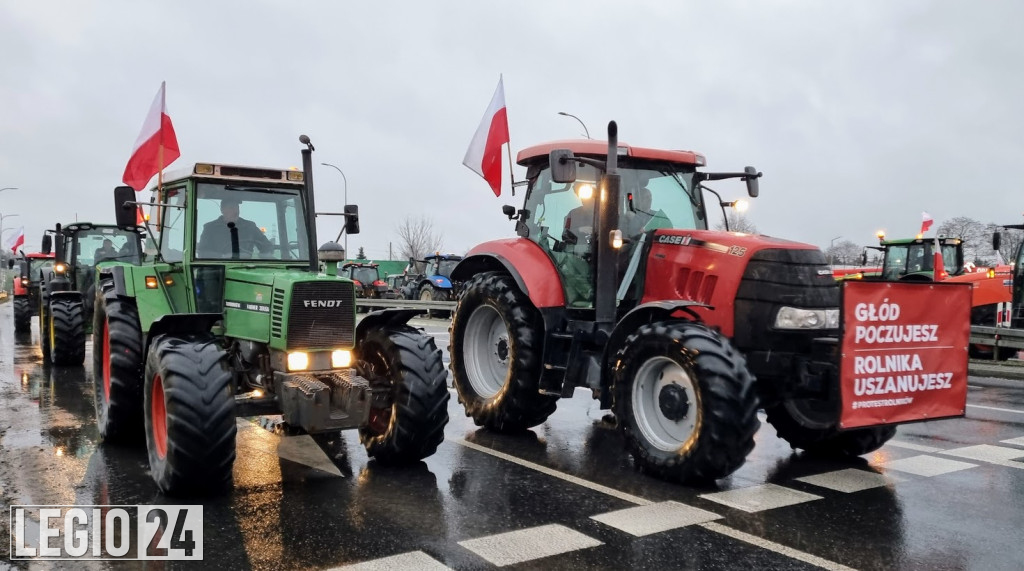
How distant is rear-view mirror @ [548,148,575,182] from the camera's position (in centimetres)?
646

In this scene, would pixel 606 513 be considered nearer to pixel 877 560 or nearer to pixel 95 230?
pixel 877 560

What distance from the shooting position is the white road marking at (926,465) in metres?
6.29

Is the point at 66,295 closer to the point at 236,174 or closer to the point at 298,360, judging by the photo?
the point at 236,174

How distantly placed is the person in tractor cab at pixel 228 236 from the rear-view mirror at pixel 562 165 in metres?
2.44

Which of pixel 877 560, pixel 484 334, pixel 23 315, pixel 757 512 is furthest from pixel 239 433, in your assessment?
pixel 23 315

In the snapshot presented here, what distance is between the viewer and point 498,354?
26.7 ft

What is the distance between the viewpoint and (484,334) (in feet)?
27.3

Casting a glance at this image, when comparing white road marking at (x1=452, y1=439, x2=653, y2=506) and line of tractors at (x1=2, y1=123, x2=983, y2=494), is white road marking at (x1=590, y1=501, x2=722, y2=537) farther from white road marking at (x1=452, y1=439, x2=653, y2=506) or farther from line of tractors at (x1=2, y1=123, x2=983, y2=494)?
line of tractors at (x1=2, y1=123, x2=983, y2=494)

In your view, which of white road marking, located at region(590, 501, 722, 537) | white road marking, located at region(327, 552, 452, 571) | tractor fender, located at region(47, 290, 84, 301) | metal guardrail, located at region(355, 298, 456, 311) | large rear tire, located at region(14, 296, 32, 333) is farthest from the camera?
metal guardrail, located at region(355, 298, 456, 311)

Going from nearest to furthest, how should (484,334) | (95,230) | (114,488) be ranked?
(114,488), (484,334), (95,230)

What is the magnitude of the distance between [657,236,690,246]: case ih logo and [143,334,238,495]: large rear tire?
3.64 m

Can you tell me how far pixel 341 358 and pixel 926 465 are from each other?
15.6 ft

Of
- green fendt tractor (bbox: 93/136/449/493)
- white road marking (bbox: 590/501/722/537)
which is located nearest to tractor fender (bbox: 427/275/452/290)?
green fendt tractor (bbox: 93/136/449/493)

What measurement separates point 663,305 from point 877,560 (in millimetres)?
2270
